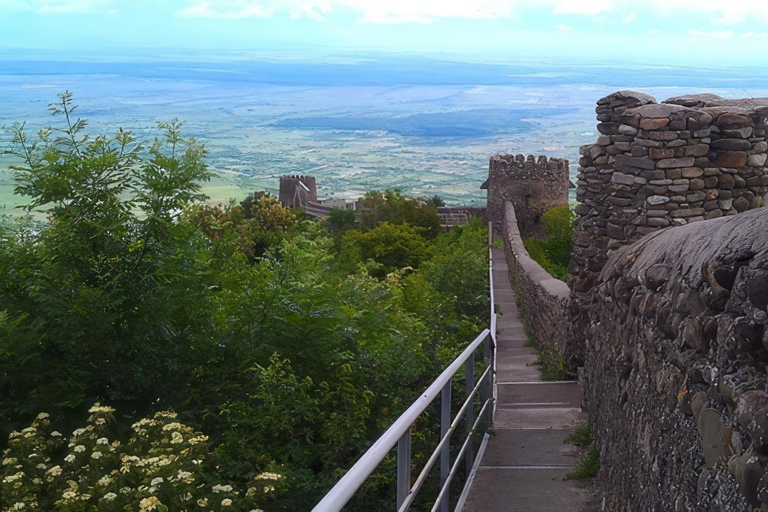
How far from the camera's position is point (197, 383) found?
8.48 metres

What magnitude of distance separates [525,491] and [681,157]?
179 inches

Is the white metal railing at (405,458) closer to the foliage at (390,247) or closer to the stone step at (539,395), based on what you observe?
the stone step at (539,395)

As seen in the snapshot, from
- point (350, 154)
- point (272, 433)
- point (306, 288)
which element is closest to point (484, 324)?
point (306, 288)

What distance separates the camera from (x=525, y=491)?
4750 millimetres

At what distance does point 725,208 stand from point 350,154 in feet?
421

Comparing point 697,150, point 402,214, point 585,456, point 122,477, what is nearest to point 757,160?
point 697,150

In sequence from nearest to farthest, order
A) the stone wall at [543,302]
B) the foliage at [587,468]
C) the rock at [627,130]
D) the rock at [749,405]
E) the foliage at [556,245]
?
the rock at [749,405] < the foliage at [587,468] < the rock at [627,130] < the stone wall at [543,302] < the foliage at [556,245]

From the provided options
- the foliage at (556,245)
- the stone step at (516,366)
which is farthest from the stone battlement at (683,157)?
the foliage at (556,245)

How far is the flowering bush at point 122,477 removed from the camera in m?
4.21

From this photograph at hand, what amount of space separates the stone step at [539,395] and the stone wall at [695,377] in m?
4.22

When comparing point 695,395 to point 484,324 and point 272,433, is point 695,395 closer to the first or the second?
point 272,433

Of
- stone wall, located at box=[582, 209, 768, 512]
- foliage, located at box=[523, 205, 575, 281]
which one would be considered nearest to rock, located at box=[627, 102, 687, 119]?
stone wall, located at box=[582, 209, 768, 512]

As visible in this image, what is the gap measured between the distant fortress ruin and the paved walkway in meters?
0.31

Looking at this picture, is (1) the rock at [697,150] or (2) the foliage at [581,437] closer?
(2) the foliage at [581,437]
